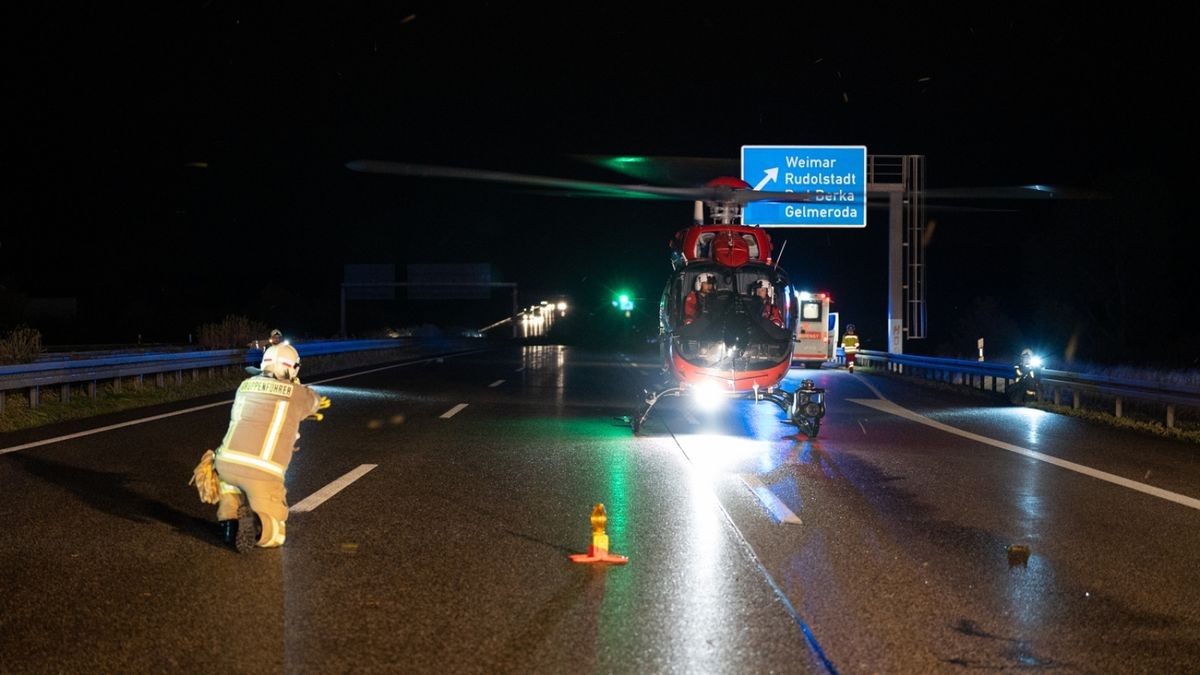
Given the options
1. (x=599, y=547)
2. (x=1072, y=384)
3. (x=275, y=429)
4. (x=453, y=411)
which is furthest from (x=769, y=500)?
(x=1072, y=384)

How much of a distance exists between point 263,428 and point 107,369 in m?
13.4

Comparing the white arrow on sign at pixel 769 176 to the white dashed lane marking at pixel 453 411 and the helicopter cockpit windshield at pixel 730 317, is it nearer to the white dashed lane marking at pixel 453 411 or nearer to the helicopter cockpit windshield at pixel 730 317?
the white dashed lane marking at pixel 453 411

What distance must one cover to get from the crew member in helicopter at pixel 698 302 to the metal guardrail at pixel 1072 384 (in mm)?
6722

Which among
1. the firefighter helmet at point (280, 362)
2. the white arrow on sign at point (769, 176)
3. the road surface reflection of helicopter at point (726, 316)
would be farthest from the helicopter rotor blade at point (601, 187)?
the white arrow on sign at point (769, 176)

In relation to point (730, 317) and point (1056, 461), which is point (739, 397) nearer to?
point (730, 317)

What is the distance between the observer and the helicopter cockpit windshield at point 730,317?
14047 mm

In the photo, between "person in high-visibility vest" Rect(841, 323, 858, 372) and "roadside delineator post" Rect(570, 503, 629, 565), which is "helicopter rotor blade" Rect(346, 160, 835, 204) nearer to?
"roadside delineator post" Rect(570, 503, 629, 565)

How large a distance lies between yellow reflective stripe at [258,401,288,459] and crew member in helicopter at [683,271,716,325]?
823 cm

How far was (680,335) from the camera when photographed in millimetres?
14242

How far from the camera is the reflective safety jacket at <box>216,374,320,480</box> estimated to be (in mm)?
6582

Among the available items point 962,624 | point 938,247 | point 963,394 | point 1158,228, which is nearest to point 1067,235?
point 1158,228

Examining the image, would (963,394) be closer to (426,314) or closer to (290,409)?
(290,409)

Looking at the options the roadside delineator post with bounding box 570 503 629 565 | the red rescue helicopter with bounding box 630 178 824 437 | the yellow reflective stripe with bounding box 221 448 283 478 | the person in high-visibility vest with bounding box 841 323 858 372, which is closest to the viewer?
the roadside delineator post with bounding box 570 503 629 565

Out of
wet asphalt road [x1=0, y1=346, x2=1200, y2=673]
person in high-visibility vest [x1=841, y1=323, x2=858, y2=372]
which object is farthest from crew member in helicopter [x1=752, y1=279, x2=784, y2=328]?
person in high-visibility vest [x1=841, y1=323, x2=858, y2=372]
